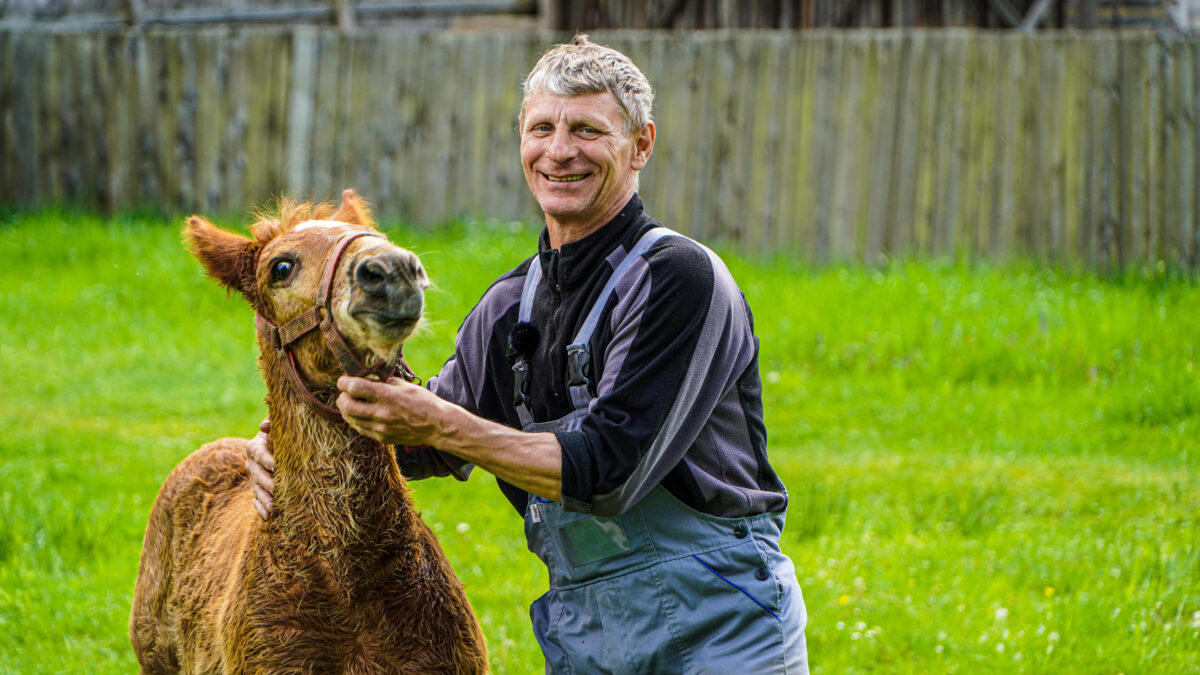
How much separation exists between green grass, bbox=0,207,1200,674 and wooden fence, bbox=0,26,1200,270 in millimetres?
597

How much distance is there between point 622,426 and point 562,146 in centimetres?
86

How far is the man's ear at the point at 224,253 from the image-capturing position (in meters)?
3.53

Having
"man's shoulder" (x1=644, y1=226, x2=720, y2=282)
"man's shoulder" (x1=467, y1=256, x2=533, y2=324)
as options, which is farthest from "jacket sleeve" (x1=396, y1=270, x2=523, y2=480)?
"man's shoulder" (x1=644, y1=226, x2=720, y2=282)

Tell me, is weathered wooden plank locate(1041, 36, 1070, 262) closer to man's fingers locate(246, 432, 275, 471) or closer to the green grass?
the green grass

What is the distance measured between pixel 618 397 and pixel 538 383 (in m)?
0.46

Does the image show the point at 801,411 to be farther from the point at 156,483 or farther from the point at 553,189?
the point at 553,189

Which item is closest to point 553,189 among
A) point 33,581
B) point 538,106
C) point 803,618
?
point 538,106

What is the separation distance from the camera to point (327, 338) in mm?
3145

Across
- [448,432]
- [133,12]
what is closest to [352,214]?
[448,432]

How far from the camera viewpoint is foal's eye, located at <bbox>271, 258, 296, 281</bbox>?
132 inches

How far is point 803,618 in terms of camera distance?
3646 millimetres

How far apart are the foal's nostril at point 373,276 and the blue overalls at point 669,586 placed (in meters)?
0.72

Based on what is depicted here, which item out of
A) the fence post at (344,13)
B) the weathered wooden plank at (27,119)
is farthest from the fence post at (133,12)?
the weathered wooden plank at (27,119)

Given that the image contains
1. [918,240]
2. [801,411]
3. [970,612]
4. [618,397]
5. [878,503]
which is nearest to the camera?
[618,397]
